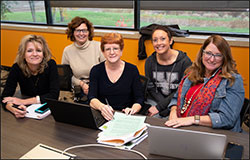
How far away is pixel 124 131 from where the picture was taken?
1.43 metres

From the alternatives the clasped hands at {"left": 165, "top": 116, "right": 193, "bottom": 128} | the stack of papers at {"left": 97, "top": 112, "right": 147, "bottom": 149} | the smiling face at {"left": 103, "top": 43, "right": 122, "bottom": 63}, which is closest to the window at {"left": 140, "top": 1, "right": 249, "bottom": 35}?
the smiling face at {"left": 103, "top": 43, "right": 122, "bottom": 63}

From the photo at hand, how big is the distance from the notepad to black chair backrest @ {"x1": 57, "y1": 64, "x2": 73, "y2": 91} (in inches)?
55.3

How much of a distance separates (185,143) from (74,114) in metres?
0.71

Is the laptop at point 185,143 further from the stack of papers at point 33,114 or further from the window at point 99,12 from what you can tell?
the window at point 99,12

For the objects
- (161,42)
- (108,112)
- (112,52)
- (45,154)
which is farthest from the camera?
(161,42)

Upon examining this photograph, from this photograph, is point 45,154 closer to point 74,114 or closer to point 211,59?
point 74,114

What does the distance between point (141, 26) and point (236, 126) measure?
261 cm

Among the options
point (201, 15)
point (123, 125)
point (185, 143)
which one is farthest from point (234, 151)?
point (201, 15)

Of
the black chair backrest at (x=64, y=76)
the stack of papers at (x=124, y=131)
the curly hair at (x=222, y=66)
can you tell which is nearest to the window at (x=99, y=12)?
the black chair backrest at (x=64, y=76)

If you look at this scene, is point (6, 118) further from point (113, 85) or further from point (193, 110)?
point (193, 110)

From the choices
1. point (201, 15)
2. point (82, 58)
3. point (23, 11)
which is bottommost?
point (82, 58)

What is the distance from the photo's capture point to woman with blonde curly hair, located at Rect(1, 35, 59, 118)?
2.04 meters

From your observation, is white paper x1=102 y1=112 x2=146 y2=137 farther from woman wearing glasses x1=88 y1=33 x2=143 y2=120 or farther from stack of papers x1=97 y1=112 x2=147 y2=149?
woman wearing glasses x1=88 y1=33 x2=143 y2=120

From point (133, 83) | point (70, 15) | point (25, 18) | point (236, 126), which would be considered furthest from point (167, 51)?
point (25, 18)
